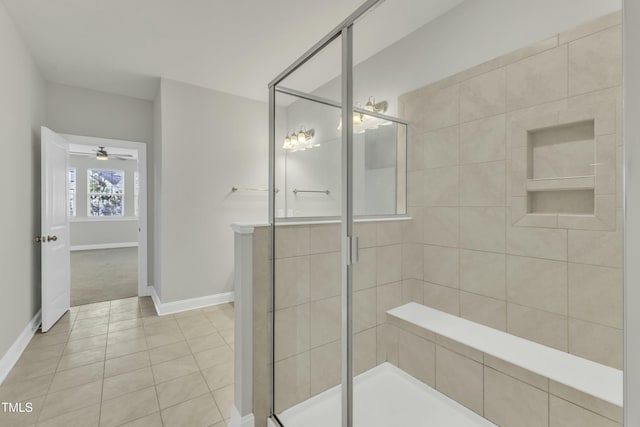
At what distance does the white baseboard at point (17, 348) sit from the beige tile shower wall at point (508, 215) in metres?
2.76

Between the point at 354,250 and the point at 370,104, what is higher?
the point at 370,104

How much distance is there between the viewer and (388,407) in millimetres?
1491

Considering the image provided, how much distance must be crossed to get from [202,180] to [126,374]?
2.20 meters

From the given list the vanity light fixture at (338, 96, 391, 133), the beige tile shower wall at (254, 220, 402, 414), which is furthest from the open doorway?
the vanity light fixture at (338, 96, 391, 133)

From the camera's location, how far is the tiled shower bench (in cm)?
112

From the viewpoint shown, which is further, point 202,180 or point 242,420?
point 202,180

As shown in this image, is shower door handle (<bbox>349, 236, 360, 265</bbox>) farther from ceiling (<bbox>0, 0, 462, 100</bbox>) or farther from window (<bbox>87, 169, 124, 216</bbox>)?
window (<bbox>87, 169, 124, 216</bbox>)

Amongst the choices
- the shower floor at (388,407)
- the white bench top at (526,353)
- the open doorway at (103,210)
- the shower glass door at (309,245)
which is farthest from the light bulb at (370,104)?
the open doorway at (103,210)

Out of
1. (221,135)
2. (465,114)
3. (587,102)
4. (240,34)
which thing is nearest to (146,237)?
(221,135)

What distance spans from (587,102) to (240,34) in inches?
100

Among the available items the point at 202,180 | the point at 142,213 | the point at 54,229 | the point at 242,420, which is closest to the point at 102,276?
the point at 142,213

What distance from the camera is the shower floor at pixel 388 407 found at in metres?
1.38

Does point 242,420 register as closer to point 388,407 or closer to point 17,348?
point 388,407

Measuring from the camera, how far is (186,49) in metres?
2.84
